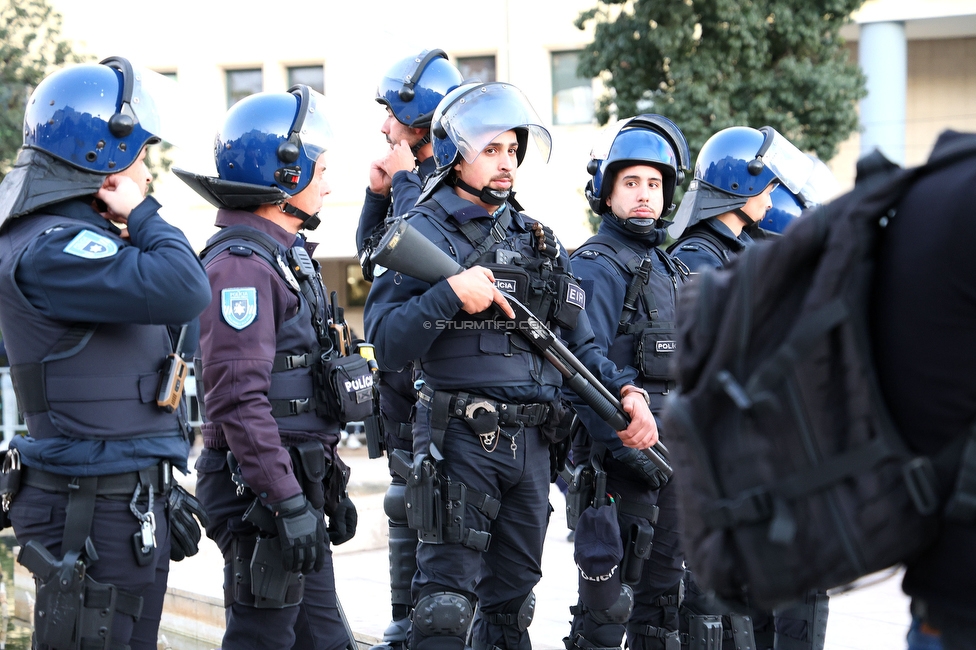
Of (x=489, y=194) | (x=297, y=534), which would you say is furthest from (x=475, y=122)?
(x=297, y=534)

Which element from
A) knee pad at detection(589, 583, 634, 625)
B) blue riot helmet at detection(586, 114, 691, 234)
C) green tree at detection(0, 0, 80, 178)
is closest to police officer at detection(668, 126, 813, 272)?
blue riot helmet at detection(586, 114, 691, 234)

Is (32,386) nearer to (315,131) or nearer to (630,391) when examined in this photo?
(315,131)

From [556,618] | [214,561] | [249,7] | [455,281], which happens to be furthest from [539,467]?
[249,7]

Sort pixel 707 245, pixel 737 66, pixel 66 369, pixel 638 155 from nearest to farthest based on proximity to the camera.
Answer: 1. pixel 66 369
2. pixel 638 155
3. pixel 707 245
4. pixel 737 66

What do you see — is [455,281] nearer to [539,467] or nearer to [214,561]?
[539,467]

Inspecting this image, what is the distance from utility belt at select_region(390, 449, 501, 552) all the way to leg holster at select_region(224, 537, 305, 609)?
19.2 inches

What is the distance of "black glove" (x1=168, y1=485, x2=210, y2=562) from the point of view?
10.7ft

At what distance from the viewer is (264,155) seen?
149 inches

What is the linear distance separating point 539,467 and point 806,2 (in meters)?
→ 8.92

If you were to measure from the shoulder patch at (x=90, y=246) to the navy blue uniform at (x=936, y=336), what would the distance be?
87.1 inches

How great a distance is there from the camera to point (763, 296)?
1.80 m

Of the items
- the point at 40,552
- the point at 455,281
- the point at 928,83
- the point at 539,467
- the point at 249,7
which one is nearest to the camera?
the point at 40,552

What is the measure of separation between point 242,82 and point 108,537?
1651 centimetres

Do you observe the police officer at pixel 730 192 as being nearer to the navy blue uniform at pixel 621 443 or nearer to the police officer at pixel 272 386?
the navy blue uniform at pixel 621 443
